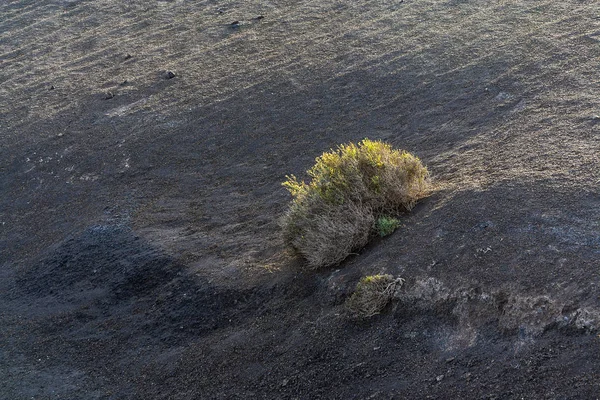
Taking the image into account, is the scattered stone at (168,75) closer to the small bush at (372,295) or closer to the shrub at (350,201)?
the shrub at (350,201)

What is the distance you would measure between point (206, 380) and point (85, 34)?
1316 cm

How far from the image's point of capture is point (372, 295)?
6949mm

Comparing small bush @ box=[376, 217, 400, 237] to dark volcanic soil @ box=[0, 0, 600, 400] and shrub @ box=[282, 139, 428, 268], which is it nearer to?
shrub @ box=[282, 139, 428, 268]

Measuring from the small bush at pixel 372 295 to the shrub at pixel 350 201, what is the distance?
0.87 metres

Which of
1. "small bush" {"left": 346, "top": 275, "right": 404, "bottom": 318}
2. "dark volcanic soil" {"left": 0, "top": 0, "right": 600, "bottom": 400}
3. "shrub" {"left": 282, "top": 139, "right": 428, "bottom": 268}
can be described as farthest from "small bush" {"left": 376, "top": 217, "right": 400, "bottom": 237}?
"small bush" {"left": 346, "top": 275, "right": 404, "bottom": 318}

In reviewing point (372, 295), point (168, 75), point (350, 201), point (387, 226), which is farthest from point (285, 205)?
point (168, 75)

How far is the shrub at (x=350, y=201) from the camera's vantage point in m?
7.92

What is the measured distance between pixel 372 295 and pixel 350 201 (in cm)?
144

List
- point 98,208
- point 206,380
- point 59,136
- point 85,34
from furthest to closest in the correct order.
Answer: point 85,34 → point 59,136 → point 98,208 → point 206,380

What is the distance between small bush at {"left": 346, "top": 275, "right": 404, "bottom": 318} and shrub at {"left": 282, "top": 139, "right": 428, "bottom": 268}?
0.87 meters

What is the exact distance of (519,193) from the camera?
7.59m

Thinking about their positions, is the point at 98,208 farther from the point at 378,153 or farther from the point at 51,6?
the point at 51,6

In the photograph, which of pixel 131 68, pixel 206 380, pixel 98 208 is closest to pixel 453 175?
pixel 206 380

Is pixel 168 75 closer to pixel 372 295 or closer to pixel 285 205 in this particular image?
pixel 285 205
